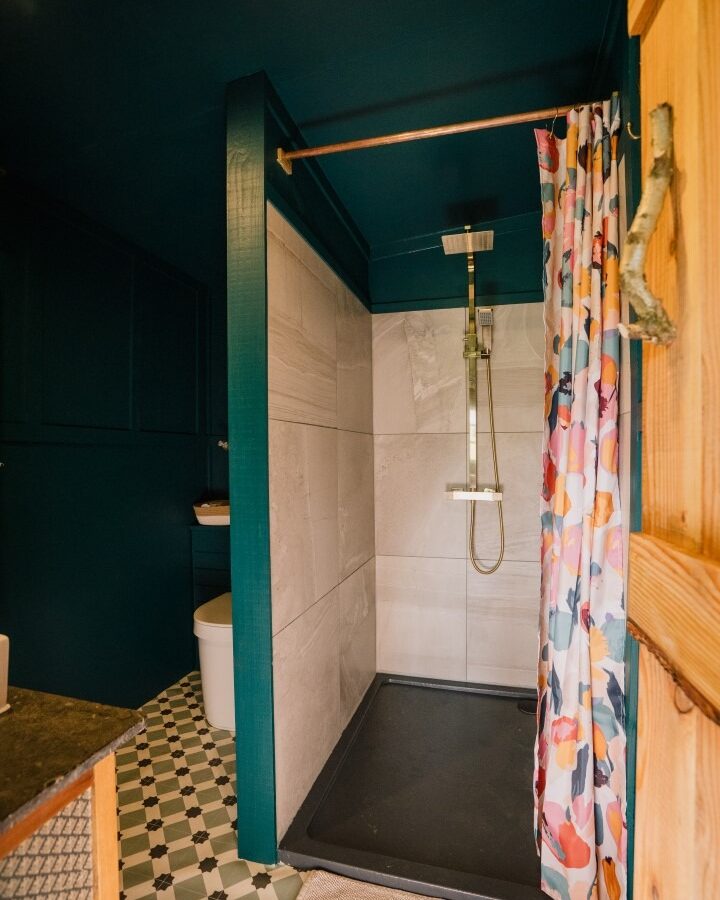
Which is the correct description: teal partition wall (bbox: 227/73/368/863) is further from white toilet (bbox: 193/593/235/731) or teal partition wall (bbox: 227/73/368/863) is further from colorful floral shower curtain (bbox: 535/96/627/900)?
colorful floral shower curtain (bbox: 535/96/627/900)

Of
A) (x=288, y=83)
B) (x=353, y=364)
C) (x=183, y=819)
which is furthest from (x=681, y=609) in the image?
(x=353, y=364)

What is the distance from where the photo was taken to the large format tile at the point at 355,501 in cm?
216

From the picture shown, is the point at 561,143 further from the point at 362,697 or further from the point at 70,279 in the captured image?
the point at 362,697

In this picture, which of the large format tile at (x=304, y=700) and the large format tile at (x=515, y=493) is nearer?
the large format tile at (x=304, y=700)

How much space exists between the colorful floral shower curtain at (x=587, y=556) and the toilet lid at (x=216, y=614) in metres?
Result: 1.38

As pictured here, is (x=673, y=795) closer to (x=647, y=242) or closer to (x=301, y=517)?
(x=647, y=242)

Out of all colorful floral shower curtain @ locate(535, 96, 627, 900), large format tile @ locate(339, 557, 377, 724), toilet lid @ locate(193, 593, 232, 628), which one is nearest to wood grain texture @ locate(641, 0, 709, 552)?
colorful floral shower curtain @ locate(535, 96, 627, 900)

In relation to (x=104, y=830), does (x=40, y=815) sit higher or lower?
higher

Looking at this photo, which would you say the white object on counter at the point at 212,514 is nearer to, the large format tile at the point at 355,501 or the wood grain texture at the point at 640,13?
the large format tile at the point at 355,501

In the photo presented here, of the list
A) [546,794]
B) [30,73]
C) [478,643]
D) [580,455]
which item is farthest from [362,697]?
[30,73]

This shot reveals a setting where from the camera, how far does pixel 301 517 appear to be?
1.73 m

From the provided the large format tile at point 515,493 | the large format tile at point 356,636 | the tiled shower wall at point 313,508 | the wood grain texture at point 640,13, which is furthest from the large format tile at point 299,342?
the wood grain texture at point 640,13

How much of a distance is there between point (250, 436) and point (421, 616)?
1610 mm

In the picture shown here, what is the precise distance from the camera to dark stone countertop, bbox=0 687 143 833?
28.9 inches
